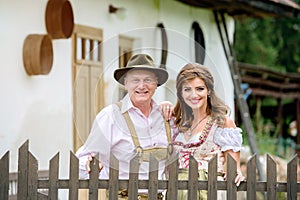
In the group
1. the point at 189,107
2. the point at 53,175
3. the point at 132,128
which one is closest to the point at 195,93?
the point at 189,107

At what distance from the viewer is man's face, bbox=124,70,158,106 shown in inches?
200

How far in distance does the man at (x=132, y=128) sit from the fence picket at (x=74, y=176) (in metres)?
0.06

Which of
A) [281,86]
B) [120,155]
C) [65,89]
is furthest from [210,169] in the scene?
[281,86]

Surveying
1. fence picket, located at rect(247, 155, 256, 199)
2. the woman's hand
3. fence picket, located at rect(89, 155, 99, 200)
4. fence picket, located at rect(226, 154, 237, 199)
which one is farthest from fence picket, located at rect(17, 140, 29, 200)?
fence picket, located at rect(247, 155, 256, 199)

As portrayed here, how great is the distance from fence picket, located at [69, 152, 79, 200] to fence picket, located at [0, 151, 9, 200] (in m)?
0.43

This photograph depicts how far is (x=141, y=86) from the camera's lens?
200 inches

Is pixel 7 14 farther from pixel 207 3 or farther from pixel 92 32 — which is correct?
pixel 207 3

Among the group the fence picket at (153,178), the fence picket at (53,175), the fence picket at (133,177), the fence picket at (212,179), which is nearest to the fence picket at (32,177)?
the fence picket at (53,175)

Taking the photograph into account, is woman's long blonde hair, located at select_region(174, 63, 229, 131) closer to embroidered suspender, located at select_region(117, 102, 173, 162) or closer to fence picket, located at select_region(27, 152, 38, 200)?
embroidered suspender, located at select_region(117, 102, 173, 162)

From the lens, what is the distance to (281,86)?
19.9 m

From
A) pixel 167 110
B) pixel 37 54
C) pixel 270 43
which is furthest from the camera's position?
pixel 270 43

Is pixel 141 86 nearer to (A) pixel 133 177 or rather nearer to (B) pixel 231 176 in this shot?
(A) pixel 133 177

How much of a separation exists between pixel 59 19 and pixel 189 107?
10.6 ft

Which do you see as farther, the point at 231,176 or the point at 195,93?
the point at 195,93
